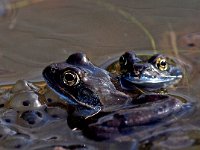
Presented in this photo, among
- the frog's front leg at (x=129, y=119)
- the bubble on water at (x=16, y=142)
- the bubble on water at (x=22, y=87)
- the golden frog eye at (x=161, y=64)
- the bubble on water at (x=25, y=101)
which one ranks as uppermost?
the golden frog eye at (x=161, y=64)

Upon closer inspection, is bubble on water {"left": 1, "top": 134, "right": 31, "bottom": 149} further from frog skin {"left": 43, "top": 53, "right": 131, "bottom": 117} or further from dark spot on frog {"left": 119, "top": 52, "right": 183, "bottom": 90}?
dark spot on frog {"left": 119, "top": 52, "right": 183, "bottom": 90}

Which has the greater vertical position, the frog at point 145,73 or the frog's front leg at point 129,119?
the frog at point 145,73

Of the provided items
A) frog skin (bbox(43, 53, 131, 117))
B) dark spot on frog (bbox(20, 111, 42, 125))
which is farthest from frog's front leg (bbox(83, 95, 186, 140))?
dark spot on frog (bbox(20, 111, 42, 125))

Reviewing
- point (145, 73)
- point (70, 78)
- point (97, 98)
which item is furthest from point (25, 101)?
point (145, 73)

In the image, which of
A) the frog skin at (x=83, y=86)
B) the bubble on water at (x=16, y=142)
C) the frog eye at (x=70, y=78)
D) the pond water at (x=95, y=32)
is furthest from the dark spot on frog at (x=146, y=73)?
the bubble on water at (x=16, y=142)

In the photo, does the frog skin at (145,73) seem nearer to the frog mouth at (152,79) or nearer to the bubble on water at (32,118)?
the frog mouth at (152,79)

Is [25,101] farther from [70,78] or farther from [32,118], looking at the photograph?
[70,78]
